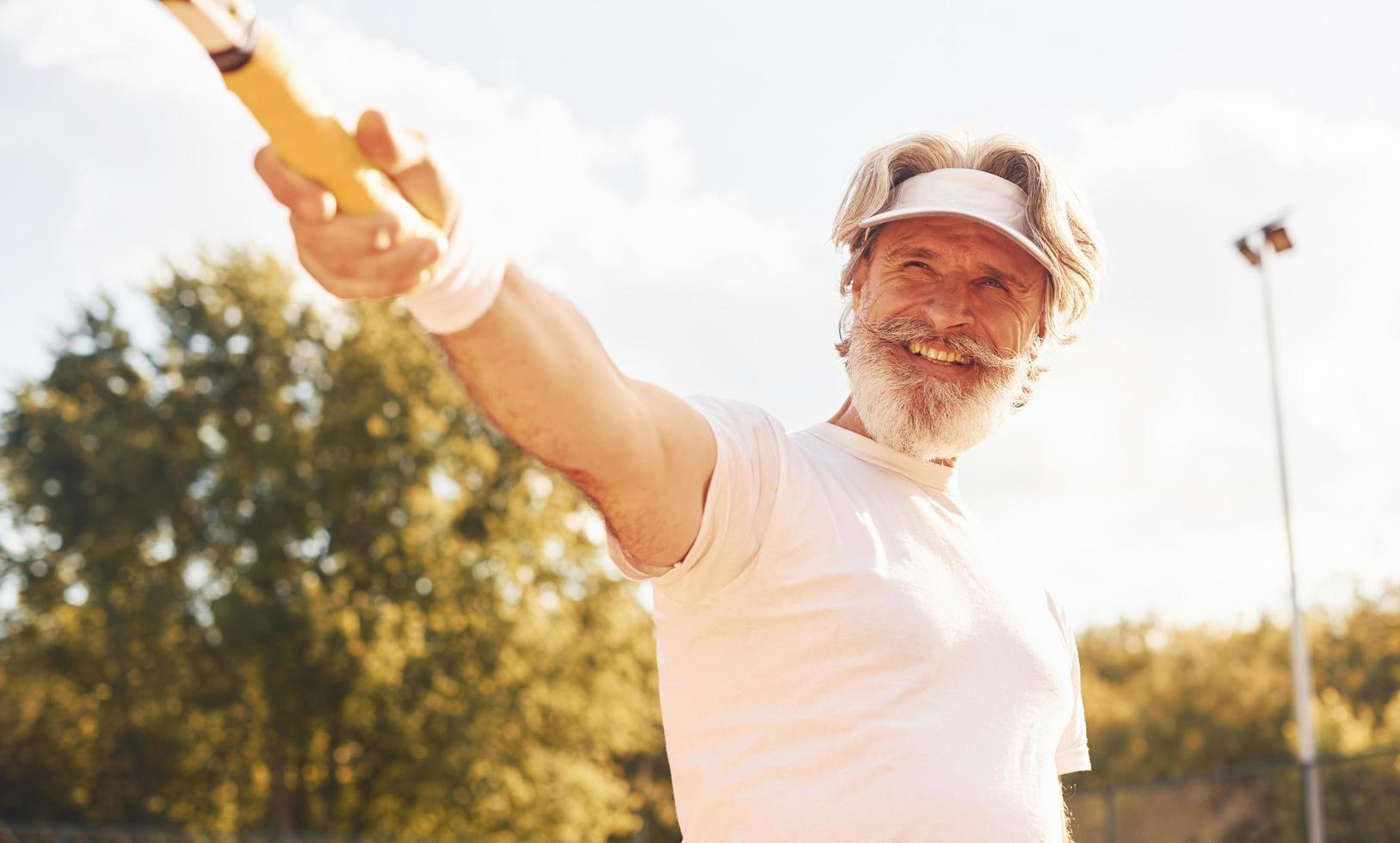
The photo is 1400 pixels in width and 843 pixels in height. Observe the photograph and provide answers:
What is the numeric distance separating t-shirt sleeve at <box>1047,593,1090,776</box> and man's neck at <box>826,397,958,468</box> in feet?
1.39

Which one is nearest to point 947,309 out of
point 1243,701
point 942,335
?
point 942,335

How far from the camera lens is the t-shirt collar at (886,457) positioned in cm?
221

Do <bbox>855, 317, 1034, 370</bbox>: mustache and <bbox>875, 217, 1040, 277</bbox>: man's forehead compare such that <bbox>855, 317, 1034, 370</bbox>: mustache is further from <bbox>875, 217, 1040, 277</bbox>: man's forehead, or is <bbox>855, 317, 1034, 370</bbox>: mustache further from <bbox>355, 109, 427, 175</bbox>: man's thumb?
<bbox>355, 109, 427, 175</bbox>: man's thumb

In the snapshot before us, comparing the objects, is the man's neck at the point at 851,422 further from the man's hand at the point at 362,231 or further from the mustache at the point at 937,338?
the man's hand at the point at 362,231

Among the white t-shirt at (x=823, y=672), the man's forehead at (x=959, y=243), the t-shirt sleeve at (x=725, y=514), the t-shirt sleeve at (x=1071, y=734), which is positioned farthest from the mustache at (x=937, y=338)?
the t-shirt sleeve at (x=1071, y=734)

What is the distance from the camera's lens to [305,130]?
1071mm

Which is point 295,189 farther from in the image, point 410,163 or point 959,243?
point 959,243

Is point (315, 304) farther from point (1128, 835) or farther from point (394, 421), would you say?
point (1128, 835)

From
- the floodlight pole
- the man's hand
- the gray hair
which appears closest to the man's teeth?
the gray hair

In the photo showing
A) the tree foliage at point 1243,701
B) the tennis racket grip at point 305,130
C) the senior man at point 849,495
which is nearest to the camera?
the tennis racket grip at point 305,130

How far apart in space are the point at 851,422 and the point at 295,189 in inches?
56.1

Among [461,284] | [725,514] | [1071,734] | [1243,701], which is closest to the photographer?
[461,284]

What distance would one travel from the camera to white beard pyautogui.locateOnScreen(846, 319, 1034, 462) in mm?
2211

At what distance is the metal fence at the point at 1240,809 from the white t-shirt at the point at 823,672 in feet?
59.5
